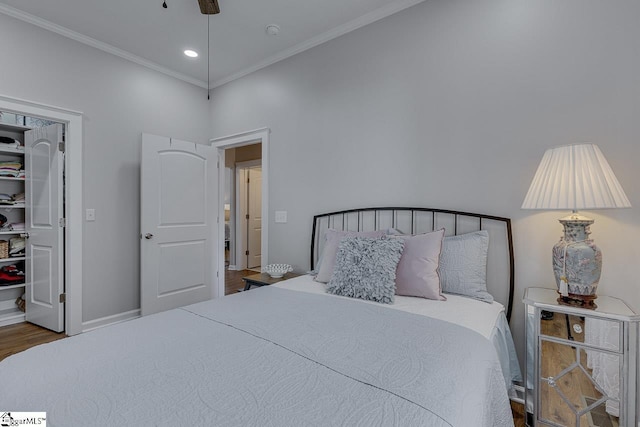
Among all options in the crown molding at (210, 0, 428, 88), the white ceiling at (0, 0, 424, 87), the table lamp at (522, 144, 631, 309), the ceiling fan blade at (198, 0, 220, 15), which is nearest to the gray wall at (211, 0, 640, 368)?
the crown molding at (210, 0, 428, 88)

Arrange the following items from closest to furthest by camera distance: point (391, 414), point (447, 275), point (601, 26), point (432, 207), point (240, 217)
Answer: point (391, 414)
point (601, 26)
point (447, 275)
point (432, 207)
point (240, 217)

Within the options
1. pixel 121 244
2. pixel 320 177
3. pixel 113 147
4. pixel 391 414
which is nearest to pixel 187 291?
pixel 121 244

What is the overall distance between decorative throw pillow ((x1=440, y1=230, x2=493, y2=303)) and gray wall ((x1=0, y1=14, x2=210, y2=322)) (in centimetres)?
303

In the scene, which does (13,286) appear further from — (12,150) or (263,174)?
(263,174)

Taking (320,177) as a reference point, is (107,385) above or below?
below

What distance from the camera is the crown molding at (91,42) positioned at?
249 cm

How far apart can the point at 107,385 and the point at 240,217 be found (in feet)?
17.1

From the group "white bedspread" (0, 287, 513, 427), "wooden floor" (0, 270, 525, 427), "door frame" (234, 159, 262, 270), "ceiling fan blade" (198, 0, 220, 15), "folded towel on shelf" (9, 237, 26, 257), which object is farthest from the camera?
"door frame" (234, 159, 262, 270)

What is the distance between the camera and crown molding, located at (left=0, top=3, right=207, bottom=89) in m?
2.49

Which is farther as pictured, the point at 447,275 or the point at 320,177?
the point at 320,177

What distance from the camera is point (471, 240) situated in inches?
75.0

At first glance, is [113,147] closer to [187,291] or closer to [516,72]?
[187,291]

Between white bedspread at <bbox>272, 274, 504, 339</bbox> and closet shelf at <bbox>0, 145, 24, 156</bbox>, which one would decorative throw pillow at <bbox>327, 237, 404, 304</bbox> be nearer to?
white bedspread at <bbox>272, 274, 504, 339</bbox>

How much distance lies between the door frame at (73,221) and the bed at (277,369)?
2029 millimetres
